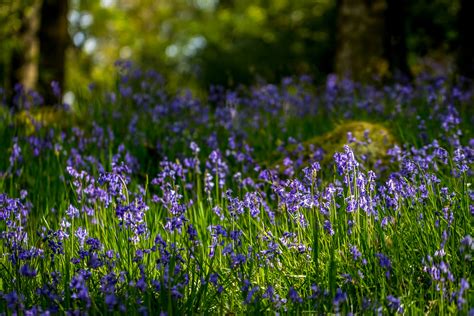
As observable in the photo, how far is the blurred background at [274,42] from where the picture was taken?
978 cm

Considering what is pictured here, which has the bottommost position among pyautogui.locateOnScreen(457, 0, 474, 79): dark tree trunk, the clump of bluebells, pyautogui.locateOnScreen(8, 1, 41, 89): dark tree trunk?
the clump of bluebells

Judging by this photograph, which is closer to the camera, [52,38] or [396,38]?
[396,38]

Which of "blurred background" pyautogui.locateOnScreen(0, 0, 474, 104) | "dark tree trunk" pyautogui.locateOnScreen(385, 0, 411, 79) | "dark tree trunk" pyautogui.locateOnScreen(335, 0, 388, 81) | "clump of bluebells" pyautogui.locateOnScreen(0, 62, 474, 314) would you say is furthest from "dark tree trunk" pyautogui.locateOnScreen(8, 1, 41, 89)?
"clump of bluebells" pyautogui.locateOnScreen(0, 62, 474, 314)

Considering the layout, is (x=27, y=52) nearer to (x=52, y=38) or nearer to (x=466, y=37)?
(x=52, y=38)

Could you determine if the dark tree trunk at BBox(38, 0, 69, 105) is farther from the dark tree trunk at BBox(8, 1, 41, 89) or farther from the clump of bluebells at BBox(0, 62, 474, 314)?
the clump of bluebells at BBox(0, 62, 474, 314)

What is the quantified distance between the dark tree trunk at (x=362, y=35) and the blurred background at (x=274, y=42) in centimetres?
2

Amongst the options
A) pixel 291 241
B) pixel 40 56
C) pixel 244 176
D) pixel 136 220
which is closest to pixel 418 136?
pixel 244 176

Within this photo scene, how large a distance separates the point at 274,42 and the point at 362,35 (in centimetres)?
858

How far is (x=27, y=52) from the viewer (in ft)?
41.9

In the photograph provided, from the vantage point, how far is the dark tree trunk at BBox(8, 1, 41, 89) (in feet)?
41.3

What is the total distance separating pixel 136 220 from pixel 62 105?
381 cm

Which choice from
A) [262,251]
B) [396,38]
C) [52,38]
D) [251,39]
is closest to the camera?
[262,251]

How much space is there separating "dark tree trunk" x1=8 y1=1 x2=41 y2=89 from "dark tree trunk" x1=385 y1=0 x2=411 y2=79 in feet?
22.5

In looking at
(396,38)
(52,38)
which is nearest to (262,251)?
(396,38)
